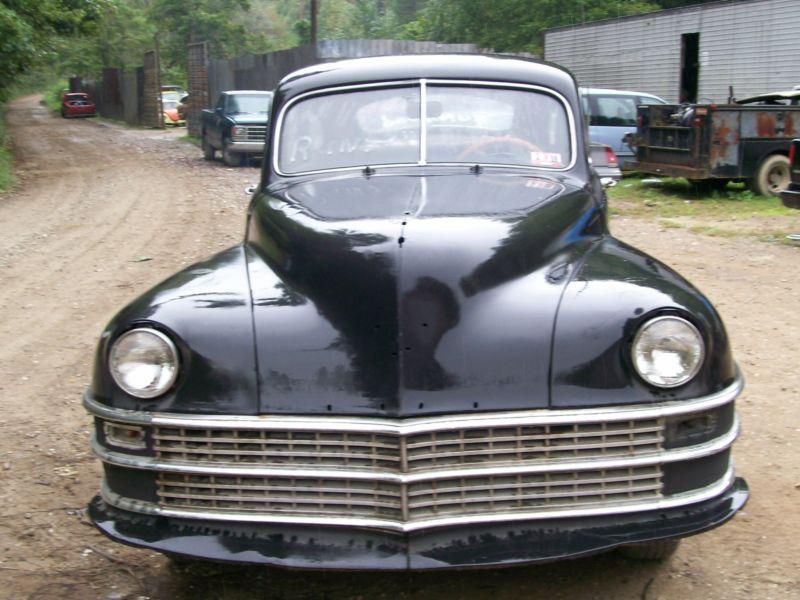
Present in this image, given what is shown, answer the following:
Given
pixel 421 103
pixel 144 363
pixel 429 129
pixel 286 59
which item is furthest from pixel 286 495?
pixel 286 59

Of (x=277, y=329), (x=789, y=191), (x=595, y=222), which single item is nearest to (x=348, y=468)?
(x=277, y=329)

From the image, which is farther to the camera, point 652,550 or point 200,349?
point 652,550

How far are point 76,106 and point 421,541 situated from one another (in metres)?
49.5

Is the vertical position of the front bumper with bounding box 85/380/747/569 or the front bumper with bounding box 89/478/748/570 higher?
the front bumper with bounding box 85/380/747/569

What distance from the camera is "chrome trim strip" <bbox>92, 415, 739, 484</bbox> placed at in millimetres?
A: 2711

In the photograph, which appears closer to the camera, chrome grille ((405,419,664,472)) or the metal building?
chrome grille ((405,419,664,472))

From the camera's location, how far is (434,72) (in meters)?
4.54

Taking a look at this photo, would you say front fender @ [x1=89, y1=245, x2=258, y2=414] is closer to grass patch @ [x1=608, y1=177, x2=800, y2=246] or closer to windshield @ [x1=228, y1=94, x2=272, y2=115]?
grass patch @ [x1=608, y1=177, x2=800, y2=246]

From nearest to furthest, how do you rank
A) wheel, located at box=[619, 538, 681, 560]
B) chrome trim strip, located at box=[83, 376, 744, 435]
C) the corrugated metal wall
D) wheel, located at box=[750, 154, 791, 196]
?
chrome trim strip, located at box=[83, 376, 744, 435]
wheel, located at box=[619, 538, 681, 560]
wheel, located at box=[750, 154, 791, 196]
the corrugated metal wall

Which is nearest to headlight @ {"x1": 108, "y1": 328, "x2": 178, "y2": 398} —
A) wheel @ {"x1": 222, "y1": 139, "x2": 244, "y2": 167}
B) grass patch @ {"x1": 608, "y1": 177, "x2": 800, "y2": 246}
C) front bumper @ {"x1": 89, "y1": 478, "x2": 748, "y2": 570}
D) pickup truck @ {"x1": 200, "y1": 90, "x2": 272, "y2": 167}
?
front bumper @ {"x1": 89, "y1": 478, "x2": 748, "y2": 570}

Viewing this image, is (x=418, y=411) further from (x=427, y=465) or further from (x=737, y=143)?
(x=737, y=143)

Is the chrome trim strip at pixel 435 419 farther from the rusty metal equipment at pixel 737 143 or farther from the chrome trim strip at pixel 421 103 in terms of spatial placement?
the rusty metal equipment at pixel 737 143

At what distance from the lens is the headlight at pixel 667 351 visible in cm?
279

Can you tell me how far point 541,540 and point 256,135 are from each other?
1728 centimetres
